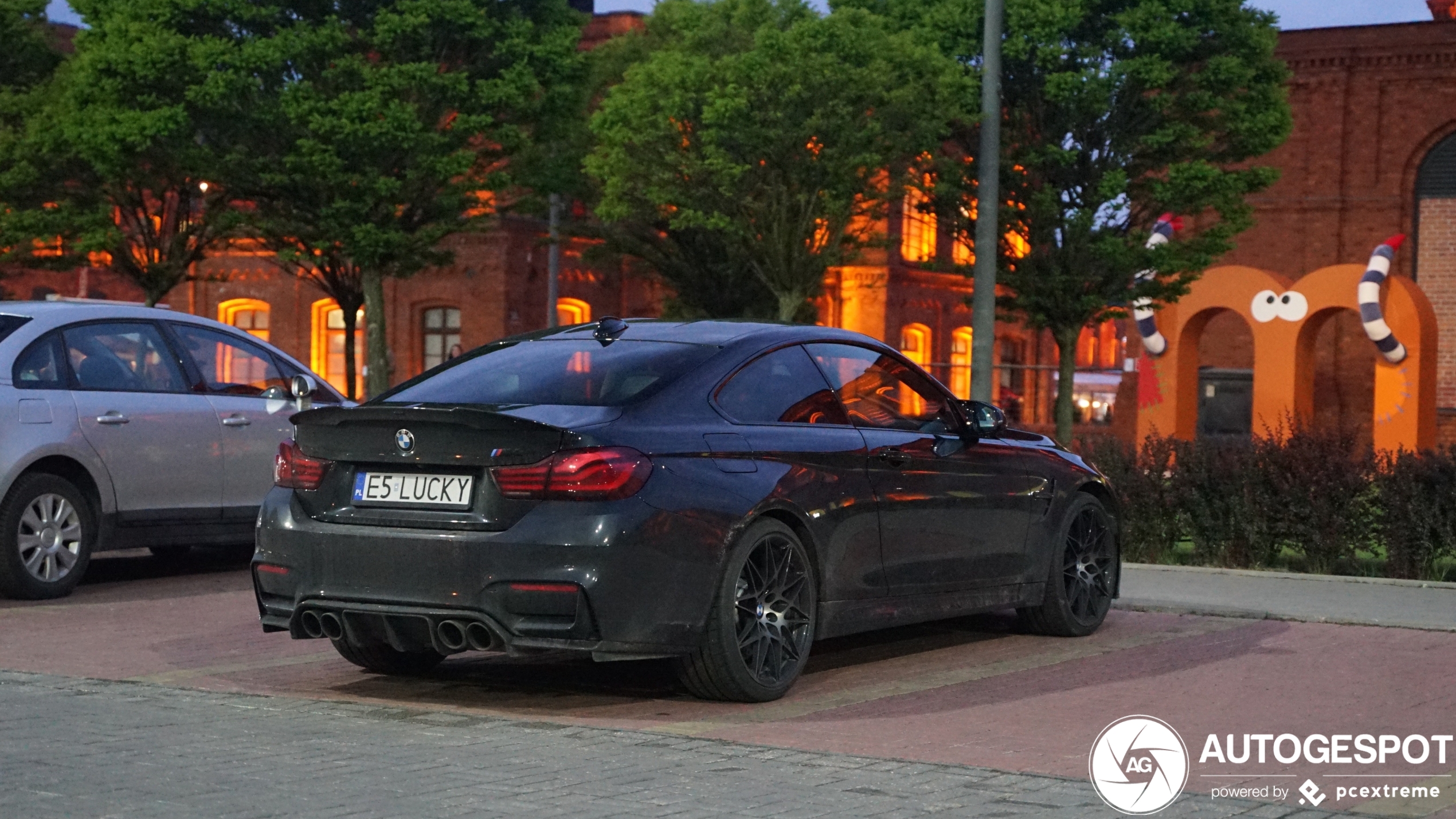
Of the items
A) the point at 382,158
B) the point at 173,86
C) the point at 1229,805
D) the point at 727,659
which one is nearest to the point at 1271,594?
the point at 727,659

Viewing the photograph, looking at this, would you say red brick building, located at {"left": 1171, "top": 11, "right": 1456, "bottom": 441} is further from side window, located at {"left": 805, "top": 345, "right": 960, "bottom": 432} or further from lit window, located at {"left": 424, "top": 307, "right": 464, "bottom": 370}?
side window, located at {"left": 805, "top": 345, "right": 960, "bottom": 432}

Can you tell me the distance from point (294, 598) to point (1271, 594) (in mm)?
6415

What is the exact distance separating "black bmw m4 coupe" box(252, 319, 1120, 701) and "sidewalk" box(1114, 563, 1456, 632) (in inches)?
102

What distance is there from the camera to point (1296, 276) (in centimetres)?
4191

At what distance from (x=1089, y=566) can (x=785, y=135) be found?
18415 mm

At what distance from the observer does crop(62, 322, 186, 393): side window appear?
35.6 ft

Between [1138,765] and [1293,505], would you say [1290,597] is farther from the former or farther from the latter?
[1138,765]

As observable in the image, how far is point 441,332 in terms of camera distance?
49.1 m

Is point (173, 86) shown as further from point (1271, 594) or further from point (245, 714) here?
point (245, 714)


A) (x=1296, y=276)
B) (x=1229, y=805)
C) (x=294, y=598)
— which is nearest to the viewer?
(x=1229, y=805)

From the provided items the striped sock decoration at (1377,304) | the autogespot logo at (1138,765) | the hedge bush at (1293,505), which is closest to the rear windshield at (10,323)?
the autogespot logo at (1138,765)

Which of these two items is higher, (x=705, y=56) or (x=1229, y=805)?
(x=705, y=56)

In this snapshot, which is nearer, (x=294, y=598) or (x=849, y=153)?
(x=294, y=598)

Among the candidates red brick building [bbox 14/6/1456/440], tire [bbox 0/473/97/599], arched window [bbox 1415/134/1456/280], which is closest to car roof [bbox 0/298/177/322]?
tire [bbox 0/473/97/599]
